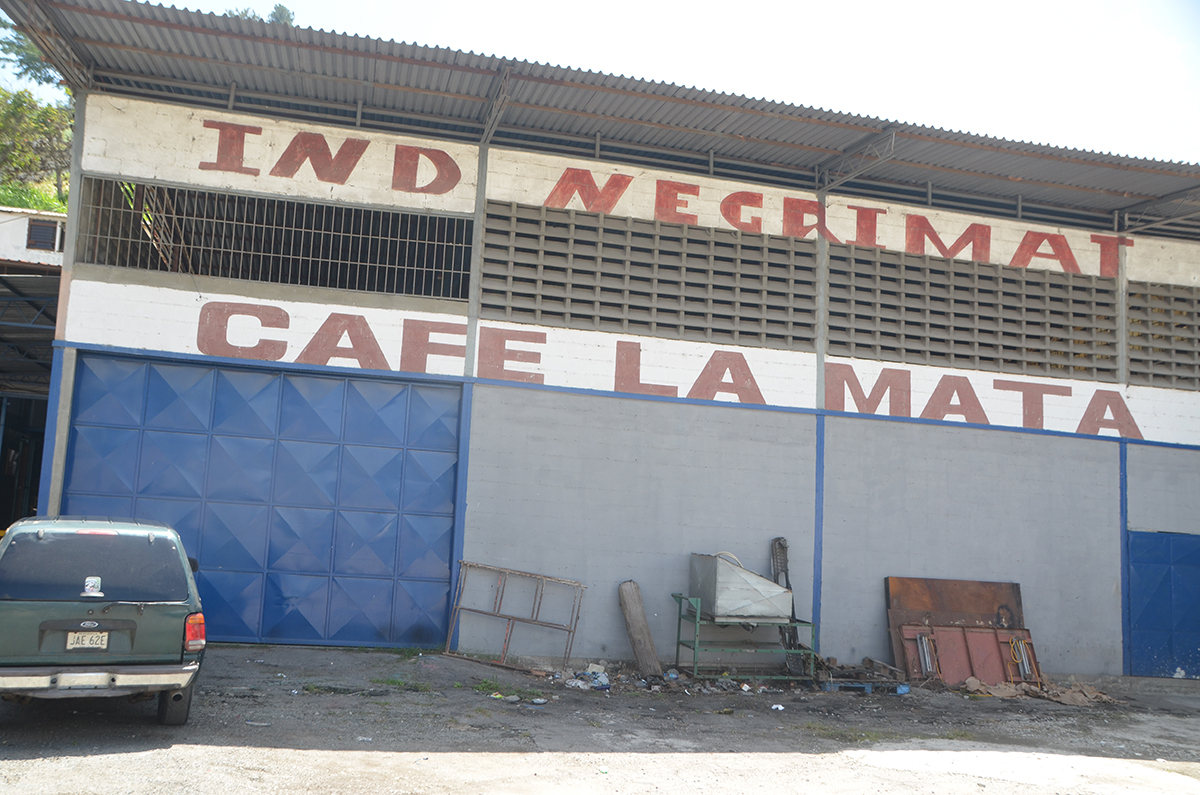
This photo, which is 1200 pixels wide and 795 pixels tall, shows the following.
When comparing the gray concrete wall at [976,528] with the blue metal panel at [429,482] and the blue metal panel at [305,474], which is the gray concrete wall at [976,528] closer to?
the blue metal panel at [429,482]

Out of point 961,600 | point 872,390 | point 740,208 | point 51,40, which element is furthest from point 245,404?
point 961,600

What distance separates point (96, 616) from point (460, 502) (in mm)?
5128

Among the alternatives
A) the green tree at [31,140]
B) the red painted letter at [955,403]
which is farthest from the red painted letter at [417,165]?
the green tree at [31,140]

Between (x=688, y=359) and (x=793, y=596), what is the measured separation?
3.55 metres

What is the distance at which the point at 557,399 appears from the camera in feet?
37.3

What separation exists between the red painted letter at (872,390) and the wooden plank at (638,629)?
390cm

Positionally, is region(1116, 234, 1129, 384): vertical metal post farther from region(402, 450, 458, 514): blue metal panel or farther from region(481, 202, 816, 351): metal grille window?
region(402, 450, 458, 514): blue metal panel

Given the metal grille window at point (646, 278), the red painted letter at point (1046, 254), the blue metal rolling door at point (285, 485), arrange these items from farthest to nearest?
the red painted letter at point (1046, 254) < the metal grille window at point (646, 278) < the blue metal rolling door at point (285, 485)

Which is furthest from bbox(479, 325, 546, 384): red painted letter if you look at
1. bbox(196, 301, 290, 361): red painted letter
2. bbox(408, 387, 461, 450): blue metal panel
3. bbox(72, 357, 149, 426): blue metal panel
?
bbox(72, 357, 149, 426): blue metal panel

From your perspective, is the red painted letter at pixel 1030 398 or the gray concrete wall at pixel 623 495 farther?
the red painted letter at pixel 1030 398

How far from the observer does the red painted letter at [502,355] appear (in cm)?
1129

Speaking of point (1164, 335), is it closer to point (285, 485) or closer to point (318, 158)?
point (318, 158)

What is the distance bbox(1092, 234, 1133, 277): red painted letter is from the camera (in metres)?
13.2

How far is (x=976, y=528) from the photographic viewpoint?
12.2m
